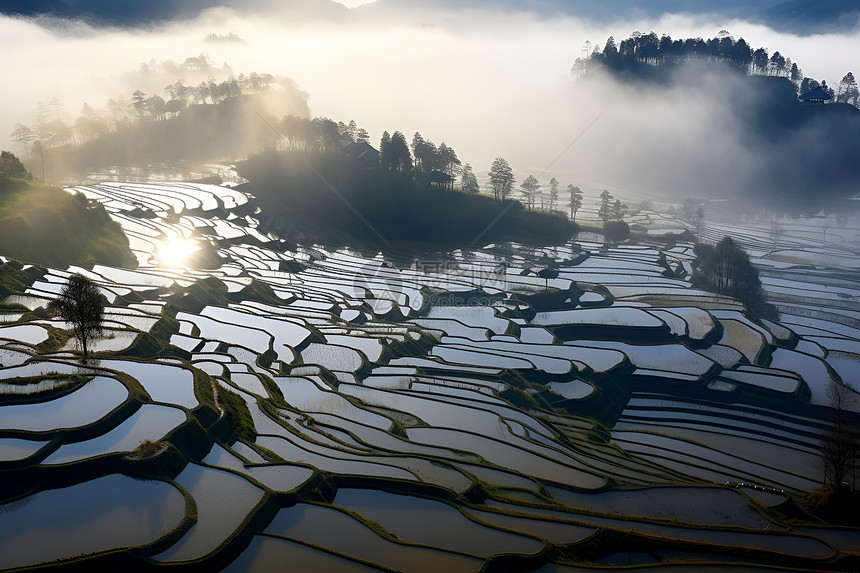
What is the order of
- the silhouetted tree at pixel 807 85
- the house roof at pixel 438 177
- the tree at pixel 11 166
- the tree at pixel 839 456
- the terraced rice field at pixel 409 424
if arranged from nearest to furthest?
1. the terraced rice field at pixel 409 424
2. the tree at pixel 839 456
3. the tree at pixel 11 166
4. the house roof at pixel 438 177
5. the silhouetted tree at pixel 807 85

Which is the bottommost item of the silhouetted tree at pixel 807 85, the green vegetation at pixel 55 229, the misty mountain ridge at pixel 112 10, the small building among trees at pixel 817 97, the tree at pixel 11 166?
the green vegetation at pixel 55 229

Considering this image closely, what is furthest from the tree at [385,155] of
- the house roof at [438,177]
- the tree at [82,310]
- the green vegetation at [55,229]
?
the tree at [82,310]

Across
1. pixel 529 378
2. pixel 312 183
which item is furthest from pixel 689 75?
pixel 529 378

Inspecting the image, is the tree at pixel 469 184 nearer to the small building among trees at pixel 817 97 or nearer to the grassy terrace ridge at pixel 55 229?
the grassy terrace ridge at pixel 55 229

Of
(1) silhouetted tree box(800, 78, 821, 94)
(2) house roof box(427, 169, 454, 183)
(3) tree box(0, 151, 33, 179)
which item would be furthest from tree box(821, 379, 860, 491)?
(1) silhouetted tree box(800, 78, 821, 94)

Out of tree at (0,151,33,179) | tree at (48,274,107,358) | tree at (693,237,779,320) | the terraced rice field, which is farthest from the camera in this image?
tree at (0,151,33,179)

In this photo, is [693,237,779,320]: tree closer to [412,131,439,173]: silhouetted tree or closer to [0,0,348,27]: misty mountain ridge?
[412,131,439,173]: silhouetted tree

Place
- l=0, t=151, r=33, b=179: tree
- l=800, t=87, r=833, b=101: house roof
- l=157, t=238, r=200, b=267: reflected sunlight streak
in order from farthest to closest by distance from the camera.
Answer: l=800, t=87, r=833, b=101: house roof
l=0, t=151, r=33, b=179: tree
l=157, t=238, r=200, b=267: reflected sunlight streak

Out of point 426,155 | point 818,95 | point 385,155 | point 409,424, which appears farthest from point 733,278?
point 818,95
